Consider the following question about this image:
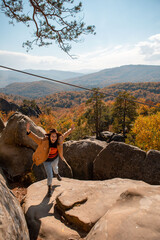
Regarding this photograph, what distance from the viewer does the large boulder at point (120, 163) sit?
8.63 metres

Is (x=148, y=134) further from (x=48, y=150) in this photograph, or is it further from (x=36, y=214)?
(x=36, y=214)

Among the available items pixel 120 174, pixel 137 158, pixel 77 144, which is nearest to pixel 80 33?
pixel 77 144

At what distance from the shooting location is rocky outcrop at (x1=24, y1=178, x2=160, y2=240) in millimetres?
2863

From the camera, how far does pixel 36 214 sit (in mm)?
4703

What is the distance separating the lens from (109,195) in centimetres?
512

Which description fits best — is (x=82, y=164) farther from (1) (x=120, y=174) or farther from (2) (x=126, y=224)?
(2) (x=126, y=224)

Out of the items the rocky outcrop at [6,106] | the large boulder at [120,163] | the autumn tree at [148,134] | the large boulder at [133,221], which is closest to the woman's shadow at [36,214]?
the large boulder at [133,221]

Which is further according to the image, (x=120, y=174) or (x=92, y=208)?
(x=120, y=174)

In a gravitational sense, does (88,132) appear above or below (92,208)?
below

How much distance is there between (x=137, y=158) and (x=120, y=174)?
140 centimetres

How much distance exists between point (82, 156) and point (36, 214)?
611cm

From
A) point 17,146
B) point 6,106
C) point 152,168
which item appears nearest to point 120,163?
point 152,168

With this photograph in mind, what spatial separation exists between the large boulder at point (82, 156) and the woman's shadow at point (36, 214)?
500cm

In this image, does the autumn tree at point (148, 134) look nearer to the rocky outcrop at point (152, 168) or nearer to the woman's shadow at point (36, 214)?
the rocky outcrop at point (152, 168)
